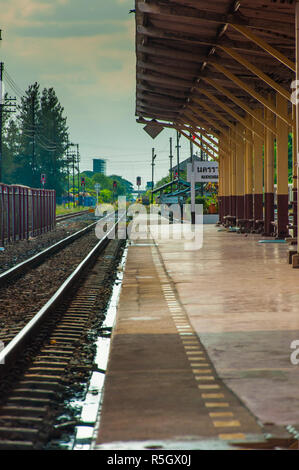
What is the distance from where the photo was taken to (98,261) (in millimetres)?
19656

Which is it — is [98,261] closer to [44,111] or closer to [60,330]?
[60,330]

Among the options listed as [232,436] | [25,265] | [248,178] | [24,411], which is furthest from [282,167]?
[232,436]

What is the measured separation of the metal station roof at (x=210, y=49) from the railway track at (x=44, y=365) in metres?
6.98

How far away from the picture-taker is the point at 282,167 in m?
21.2

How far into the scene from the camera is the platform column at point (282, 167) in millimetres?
20922

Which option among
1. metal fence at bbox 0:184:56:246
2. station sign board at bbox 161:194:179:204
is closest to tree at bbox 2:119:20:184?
station sign board at bbox 161:194:179:204

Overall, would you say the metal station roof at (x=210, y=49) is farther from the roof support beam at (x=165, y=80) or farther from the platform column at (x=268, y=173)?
the platform column at (x=268, y=173)

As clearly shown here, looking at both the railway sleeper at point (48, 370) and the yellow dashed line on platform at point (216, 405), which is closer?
the yellow dashed line on platform at point (216, 405)

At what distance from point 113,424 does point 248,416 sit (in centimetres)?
86

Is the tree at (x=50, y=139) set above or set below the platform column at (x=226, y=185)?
above

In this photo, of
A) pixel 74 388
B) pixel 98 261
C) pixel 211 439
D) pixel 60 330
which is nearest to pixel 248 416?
pixel 211 439

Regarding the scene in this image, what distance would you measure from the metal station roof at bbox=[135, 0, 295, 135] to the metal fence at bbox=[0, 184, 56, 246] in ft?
20.3

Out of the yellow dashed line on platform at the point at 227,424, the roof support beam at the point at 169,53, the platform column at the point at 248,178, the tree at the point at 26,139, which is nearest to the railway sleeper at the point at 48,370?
the yellow dashed line on platform at the point at 227,424

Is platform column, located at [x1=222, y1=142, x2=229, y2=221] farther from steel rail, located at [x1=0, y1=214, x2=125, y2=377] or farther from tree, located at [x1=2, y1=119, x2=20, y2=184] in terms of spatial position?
tree, located at [x1=2, y1=119, x2=20, y2=184]
